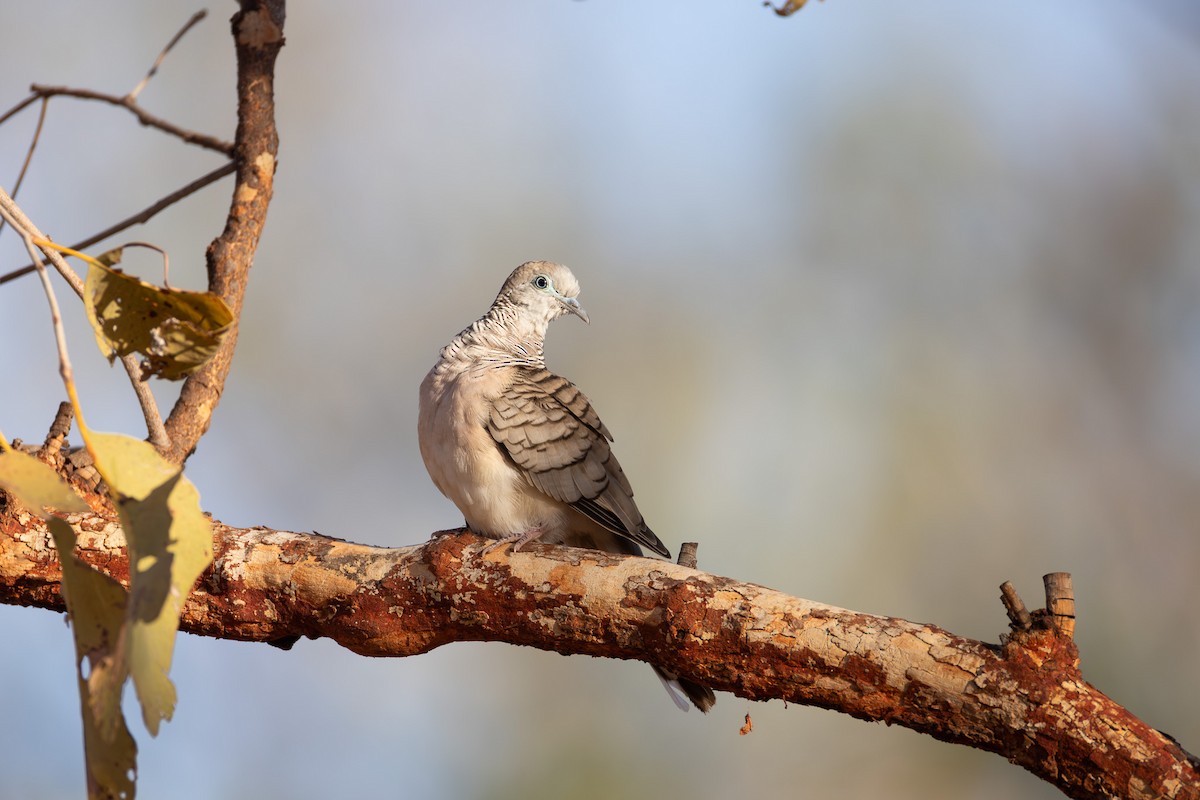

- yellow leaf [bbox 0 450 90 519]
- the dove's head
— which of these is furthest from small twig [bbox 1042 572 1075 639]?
the dove's head

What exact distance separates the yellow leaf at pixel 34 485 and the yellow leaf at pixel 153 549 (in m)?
0.08

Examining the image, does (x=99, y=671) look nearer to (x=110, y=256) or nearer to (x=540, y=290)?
(x=110, y=256)

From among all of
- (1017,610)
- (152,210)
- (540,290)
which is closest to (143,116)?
(152,210)

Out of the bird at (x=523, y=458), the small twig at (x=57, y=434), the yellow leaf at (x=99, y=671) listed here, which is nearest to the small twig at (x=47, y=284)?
the yellow leaf at (x=99, y=671)

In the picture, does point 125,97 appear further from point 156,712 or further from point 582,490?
point 156,712

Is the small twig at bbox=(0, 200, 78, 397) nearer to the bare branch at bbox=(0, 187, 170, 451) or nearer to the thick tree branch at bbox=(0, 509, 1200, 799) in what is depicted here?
the bare branch at bbox=(0, 187, 170, 451)

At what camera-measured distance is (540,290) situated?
13.4 ft

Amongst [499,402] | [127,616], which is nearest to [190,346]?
[127,616]

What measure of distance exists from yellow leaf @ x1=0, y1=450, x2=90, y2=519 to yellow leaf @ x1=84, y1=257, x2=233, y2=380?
0.38 metres

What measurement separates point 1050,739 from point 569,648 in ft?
3.74

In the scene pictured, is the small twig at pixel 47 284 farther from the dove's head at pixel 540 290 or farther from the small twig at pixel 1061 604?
the dove's head at pixel 540 290

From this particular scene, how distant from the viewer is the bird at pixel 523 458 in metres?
3.47

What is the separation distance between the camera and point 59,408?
9.59ft

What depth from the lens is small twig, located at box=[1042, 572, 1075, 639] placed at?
7.07ft
